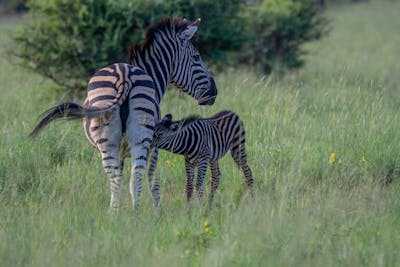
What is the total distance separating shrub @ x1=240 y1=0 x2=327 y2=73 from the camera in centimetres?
1563

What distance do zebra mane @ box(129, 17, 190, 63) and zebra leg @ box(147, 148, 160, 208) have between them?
3.05ft

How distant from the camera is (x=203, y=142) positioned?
6.90 meters

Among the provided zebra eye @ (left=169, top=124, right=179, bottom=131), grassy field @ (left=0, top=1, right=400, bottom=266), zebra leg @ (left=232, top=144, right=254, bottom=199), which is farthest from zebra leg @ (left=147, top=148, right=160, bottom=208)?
zebra leg @ (left=232, top=144, right=254, bottom=199)

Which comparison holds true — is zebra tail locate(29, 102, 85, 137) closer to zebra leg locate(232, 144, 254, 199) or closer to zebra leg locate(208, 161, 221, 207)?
zebra leg locate(208, 161, 221, 207)

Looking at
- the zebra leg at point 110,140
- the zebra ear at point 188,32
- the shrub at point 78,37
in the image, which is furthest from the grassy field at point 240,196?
the zebra ear at point 188,32

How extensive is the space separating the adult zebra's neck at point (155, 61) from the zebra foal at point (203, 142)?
44cm

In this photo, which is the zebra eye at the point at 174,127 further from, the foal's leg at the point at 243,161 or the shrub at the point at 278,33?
the shrub at the point at 278,33

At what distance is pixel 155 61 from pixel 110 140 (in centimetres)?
119

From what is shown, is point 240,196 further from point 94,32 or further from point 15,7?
point 15,7

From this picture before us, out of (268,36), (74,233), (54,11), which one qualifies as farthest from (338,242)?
(268,36)

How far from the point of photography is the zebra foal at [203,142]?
6520mm

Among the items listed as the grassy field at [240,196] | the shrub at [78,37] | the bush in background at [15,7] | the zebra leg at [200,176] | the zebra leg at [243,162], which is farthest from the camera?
the bush in background at [15,7]

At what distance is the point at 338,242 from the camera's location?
207 inches

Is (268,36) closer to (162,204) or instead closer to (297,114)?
(297,114)
